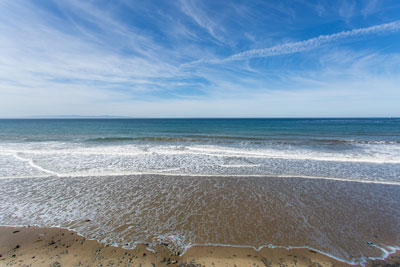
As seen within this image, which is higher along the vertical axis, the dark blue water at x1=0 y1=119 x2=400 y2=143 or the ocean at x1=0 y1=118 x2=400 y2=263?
the dark blue water at x1=0 y1=119 x2=400 y2=143

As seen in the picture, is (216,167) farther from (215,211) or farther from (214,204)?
(215,211)

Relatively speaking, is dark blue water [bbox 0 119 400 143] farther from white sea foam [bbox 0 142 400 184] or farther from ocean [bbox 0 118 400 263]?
ocean [bbox 0 118 400 263]

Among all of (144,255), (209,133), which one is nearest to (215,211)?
(144,255)

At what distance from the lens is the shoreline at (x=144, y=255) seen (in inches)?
161

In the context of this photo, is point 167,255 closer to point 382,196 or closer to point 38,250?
point 38,250

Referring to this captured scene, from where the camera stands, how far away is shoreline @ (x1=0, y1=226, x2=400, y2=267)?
13.4ft

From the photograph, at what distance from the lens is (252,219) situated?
5766 millimetres

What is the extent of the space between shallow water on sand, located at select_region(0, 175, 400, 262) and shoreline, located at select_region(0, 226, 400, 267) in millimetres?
243

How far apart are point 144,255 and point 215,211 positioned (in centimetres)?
271

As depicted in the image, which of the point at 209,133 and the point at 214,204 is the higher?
the point at 209,133

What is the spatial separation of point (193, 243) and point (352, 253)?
3.95 m

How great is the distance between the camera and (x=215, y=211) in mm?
6230

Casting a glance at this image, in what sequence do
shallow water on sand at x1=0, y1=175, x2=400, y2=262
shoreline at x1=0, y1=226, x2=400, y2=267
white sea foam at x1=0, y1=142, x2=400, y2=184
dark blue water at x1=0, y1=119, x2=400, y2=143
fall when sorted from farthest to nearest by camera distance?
dark blue water at x1=0, y1=119, x2=400, y2=143 < white sea foam at x1=0, y1=142, x2=400, y2=184 < shallow water on sand at x1=0, y1=175, x2=400, y2=262 < shoreline at x1=0, y1=226, x2=400, y2=267

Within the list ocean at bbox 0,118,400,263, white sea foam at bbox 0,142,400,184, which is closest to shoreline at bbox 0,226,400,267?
ocean at bbox 0,118,400,263
